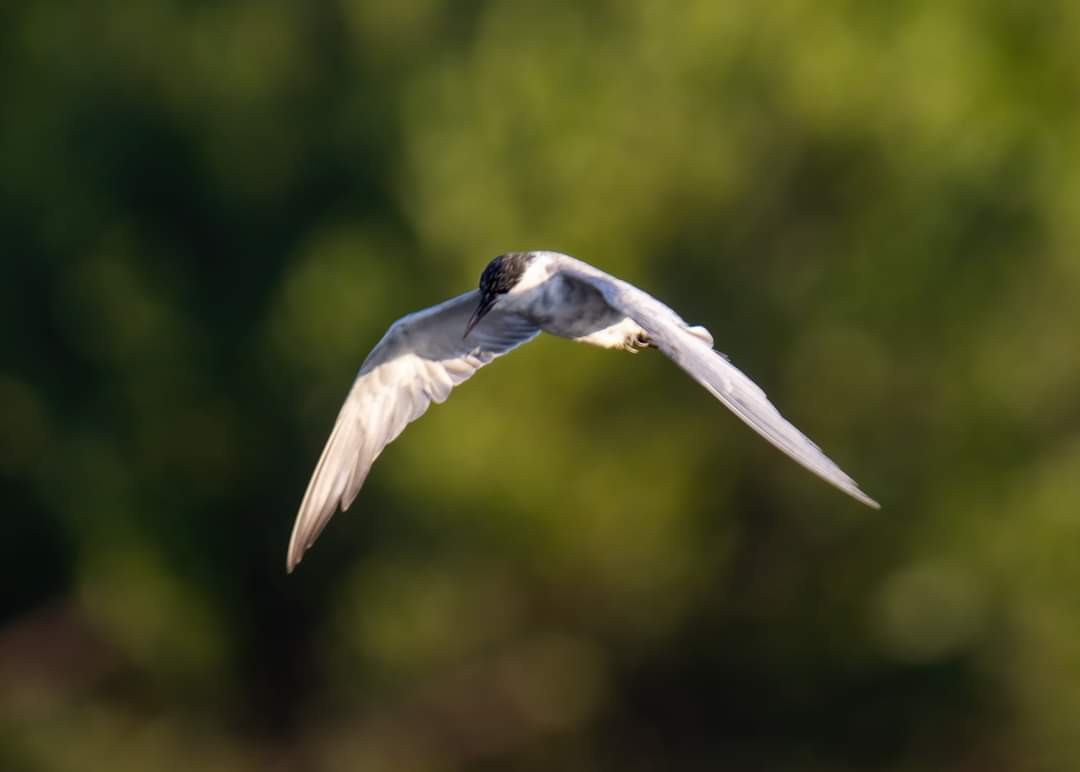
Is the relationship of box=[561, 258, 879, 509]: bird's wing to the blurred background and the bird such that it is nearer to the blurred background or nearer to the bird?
the bird

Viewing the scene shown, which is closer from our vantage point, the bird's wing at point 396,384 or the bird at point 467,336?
the bird at point 467,336

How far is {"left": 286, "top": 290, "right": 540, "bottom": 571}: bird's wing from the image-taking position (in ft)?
15.0

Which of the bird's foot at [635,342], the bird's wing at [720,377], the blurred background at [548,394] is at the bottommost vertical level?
the blurred background at [548,394]

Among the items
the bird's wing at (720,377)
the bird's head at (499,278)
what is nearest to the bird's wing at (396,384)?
the bird's head at (499,278)

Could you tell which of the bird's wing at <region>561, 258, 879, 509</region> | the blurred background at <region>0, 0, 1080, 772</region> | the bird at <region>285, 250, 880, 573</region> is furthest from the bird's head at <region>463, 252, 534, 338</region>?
the blurred background at <region>0, 0, 1080, 772</region>

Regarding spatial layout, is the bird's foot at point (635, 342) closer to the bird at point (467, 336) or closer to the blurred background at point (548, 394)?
the bird at point (467, 336)

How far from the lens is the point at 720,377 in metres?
3.24

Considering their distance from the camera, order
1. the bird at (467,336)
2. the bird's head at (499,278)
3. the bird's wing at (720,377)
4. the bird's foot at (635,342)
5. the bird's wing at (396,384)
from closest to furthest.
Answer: the bird's wing at (720,377)
the bird at (467,336)
the bird's head at (499,278)
the bird's foot at (635,342)
the bird's wing at (396,384)

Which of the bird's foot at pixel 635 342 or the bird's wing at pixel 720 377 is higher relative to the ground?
the bird's wing at pixel 720 377

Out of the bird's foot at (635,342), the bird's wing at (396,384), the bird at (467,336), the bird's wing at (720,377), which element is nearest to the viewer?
the bird's wing at (720,377)

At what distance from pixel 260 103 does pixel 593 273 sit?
4.89m

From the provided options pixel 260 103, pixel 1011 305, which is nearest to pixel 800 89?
pixel 1011 305

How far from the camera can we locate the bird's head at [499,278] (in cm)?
414

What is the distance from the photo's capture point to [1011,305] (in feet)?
25.0
